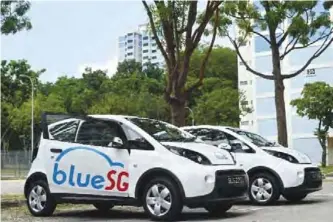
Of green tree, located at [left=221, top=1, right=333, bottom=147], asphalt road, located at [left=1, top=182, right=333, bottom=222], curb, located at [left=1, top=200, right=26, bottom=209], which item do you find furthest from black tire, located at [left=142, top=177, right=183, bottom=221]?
green tree, located at [left=221, top=1, right=333, bottom=147]

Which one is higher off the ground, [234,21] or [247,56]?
[247,56]

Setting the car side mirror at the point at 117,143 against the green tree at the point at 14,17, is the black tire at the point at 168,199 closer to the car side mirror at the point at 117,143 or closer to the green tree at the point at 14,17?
the car side mirror at the point at 117,143

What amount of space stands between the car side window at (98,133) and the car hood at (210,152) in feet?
3.29

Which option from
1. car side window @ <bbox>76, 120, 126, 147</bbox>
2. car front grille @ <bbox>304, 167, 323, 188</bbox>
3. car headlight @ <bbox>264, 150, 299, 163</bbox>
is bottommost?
car front grille @ <bbox>304, 167, 323, 188</bbox>

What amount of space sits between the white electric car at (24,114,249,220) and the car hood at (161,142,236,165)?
0.05 ft

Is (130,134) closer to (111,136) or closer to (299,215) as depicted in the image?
(111,136)

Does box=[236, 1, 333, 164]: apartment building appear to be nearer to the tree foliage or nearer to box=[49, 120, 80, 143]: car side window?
the tree foliage

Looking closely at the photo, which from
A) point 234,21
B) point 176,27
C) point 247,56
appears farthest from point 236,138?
point 247,56

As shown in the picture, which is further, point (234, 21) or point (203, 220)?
point (234, 21)

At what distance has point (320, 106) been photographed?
138 feet

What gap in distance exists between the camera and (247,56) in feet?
232

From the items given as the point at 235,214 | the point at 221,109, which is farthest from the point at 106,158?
the point at 221,109

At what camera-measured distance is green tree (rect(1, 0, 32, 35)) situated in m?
14.9

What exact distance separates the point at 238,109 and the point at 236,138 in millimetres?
51106
